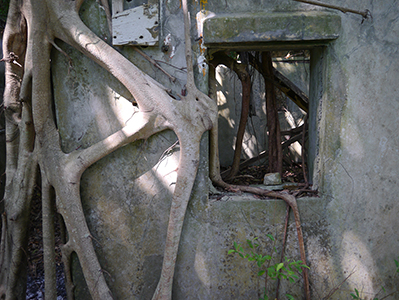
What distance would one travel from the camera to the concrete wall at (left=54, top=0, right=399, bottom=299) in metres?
2.22

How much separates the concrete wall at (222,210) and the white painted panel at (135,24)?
105mm

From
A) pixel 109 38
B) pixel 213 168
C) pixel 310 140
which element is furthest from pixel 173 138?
pixel 310 140

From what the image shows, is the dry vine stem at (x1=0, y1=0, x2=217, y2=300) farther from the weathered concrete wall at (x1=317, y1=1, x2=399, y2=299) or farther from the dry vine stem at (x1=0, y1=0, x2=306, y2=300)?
the weathered concrete wall at (x1=317, y1=1, x2=399, y2=299)

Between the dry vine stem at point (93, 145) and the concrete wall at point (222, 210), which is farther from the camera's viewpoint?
the concrete wall at point (222, 210)

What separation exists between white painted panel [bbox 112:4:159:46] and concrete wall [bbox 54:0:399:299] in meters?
0.10

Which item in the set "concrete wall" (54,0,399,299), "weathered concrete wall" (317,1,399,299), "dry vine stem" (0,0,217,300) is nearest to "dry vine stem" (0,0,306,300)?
"dry vine stem" (0,0,217,300)

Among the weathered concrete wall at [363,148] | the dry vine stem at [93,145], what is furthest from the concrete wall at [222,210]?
the dry vine stem at [93,145]

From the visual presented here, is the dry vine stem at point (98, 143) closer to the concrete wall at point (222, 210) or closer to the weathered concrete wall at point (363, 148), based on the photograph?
the concrete wall at point (222, 210)

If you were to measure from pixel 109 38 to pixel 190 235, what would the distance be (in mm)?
1671

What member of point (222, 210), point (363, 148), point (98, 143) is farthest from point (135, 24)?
point (363, 148)

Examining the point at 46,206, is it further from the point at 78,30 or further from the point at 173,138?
the point at 78,30

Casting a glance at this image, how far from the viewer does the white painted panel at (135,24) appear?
214cm

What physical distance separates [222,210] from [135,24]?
5.19 ft

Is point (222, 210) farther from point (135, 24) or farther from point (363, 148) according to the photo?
point (135, 24)
